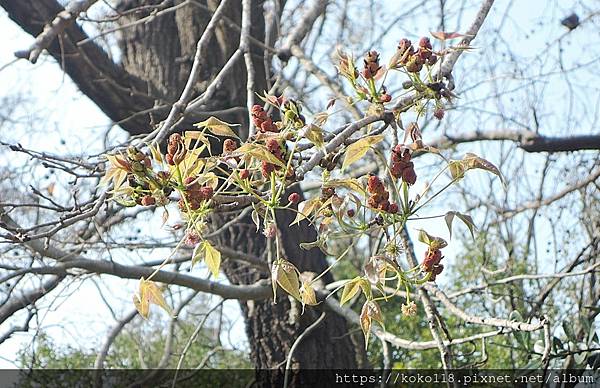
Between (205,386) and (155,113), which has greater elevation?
(155,113)

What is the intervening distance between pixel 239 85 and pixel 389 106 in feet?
6.63

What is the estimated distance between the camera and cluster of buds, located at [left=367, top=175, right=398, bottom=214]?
4.03ft

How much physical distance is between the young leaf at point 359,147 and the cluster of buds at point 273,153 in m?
0.12

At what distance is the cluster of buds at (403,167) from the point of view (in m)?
1.23

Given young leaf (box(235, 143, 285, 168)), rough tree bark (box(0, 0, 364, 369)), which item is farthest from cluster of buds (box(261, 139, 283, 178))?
rough tree bark (box(0, 0, 364, 369))

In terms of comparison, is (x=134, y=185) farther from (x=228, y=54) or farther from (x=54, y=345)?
(x=54, y=345)

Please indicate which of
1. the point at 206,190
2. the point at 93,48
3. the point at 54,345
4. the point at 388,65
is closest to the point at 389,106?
the point at 388,65

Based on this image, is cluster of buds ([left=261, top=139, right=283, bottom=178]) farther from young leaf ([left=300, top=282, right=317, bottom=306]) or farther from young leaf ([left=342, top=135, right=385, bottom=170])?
young leaf ([left=300, top=282, right=317, bottom=306])

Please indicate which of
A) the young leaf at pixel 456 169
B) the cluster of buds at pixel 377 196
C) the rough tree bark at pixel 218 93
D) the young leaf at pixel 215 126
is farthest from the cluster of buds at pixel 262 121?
the rough tree bark at pixel 218 93

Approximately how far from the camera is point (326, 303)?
3.28 meters

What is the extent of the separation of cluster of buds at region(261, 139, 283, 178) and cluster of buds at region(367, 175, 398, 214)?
0.45 feet

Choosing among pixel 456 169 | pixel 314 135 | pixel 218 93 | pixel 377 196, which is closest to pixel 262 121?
pixel 314 135

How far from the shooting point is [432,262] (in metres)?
1.28

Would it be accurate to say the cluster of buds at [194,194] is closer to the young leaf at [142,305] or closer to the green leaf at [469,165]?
the young leaf at [142,305]
